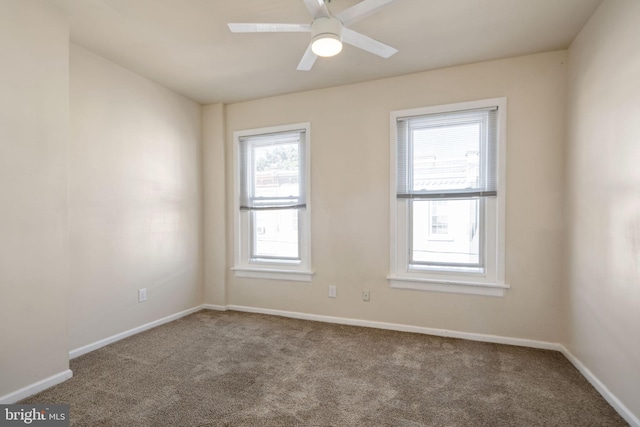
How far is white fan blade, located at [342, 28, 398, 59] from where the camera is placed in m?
1.88

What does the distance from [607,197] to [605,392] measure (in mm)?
1235

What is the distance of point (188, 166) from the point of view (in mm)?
3809

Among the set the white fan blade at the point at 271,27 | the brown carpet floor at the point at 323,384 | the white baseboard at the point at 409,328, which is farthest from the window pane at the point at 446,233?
the white fan blade at the point at 271,27

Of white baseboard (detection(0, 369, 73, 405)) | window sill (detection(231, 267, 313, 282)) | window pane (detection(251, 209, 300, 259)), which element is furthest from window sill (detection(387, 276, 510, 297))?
white baseboard (detection(0, 369, 73, 405))

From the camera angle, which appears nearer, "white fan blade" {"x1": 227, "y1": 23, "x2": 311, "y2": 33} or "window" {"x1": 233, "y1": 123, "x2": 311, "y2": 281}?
"white fan blade" {"x1": 227, "y1": 23, "x2": 311, "y2": 33}

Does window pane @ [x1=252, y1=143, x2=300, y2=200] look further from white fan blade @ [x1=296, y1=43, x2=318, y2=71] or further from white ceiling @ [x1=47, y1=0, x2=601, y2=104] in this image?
white fan blade @ [x1=296, y1=43, x2=318, y2=71]

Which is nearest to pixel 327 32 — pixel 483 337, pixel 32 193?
pixel 32 193

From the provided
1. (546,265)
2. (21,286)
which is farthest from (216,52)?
(546,265)

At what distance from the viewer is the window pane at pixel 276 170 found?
3713 millimetres

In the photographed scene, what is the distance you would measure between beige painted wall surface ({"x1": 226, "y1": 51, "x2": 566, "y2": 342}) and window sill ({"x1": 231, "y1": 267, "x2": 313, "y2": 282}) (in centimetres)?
7

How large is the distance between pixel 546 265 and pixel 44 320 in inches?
151

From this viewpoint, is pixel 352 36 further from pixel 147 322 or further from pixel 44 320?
pixel 147 322

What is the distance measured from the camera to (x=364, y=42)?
199cm

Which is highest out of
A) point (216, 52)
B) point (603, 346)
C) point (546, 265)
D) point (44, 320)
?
point (216, 52)
